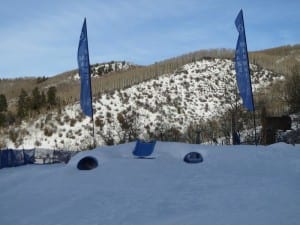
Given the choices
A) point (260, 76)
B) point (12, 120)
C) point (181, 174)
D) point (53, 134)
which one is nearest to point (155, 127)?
point (53, 134)

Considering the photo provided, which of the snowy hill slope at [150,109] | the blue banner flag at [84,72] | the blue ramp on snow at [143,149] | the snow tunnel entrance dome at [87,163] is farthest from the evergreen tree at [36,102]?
the snow tunnel entrance dome at [87,163]

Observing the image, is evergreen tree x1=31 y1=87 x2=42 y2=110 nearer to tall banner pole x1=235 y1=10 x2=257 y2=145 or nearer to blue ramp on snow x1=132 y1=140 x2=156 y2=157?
blue ramp on snow x1=132 y1=140 x2=156 y2=157

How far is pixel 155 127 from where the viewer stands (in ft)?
128

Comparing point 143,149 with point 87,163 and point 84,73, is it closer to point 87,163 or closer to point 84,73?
point 87,163

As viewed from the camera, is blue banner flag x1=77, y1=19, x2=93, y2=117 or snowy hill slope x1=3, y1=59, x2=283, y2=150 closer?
blue banner flag x1=77, y1=19, x2=93, y2=117

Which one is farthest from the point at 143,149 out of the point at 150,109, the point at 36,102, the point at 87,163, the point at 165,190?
the point at 36,102

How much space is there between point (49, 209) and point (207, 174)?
572cm

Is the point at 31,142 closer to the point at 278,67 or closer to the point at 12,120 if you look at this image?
the point at 12,120

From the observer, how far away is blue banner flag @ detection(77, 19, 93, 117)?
2109 centimetres

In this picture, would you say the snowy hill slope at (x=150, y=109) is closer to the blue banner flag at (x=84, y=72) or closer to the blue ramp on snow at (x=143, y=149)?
the blue banner flag at (x=84, y=72)

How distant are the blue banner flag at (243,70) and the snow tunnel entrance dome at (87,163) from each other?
7331 mm

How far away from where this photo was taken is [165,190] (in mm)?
13156

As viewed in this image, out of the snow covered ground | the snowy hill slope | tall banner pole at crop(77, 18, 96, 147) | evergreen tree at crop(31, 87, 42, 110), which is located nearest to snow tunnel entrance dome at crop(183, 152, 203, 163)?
the snow covered ground

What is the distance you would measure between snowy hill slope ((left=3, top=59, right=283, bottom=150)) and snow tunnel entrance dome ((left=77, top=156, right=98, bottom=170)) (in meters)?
17.8
